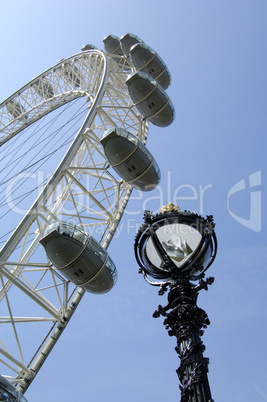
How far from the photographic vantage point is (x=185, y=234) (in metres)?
6.94

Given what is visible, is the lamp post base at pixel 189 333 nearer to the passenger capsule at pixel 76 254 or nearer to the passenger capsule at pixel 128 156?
the passenger capsule at pixel 76 254

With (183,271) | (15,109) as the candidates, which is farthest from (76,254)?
(15,109)

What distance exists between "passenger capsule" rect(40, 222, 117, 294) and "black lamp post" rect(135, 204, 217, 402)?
333cm

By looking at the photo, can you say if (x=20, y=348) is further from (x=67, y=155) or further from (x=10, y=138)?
(x=10, y=138)

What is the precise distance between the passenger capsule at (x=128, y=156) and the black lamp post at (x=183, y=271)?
5698 millimetres

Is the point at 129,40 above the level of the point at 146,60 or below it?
above

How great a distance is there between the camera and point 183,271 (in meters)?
6.32

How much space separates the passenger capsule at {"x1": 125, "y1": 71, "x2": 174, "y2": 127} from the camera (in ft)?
52.2

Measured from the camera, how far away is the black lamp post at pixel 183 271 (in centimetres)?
485

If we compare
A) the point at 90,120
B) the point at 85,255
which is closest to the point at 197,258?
the point at 85,255

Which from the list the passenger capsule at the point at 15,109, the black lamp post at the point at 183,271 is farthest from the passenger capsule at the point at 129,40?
the black lamp post at the point at 183,271

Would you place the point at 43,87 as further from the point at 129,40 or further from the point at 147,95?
the point at 147,95

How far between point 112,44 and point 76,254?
1785 centimetres

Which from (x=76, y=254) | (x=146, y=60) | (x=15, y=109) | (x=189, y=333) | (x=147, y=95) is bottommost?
(x=189, y=333)
